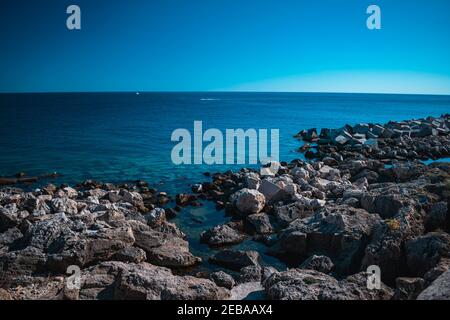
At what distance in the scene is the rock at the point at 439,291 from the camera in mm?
6413

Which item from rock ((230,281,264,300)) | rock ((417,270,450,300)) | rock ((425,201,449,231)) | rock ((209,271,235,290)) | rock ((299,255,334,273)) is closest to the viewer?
rock ((417,270,450,300))

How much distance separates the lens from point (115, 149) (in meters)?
39.7

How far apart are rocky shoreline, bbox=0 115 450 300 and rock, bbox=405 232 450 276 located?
0.03m

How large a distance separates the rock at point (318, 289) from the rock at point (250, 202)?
898 cm

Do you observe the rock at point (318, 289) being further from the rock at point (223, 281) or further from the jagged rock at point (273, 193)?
the jagged rock at point (273, 193)

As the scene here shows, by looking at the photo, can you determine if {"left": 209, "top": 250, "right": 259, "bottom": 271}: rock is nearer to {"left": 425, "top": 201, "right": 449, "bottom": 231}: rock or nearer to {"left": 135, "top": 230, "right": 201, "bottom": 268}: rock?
{"left": 135, "top": 230, "right": 201, "bottom": 268}: rock

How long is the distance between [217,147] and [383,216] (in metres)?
29.2

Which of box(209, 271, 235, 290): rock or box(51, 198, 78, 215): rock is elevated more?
box(51, 198, 78, 215): rock

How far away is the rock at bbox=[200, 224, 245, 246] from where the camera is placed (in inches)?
600

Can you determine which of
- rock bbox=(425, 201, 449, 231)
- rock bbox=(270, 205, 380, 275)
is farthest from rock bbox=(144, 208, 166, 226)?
rock bbox=(425, 201, 449, 231)

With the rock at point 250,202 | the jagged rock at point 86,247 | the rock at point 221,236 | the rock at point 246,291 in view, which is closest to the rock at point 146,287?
the rock at point 246,291

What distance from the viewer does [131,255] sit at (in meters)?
11.6
